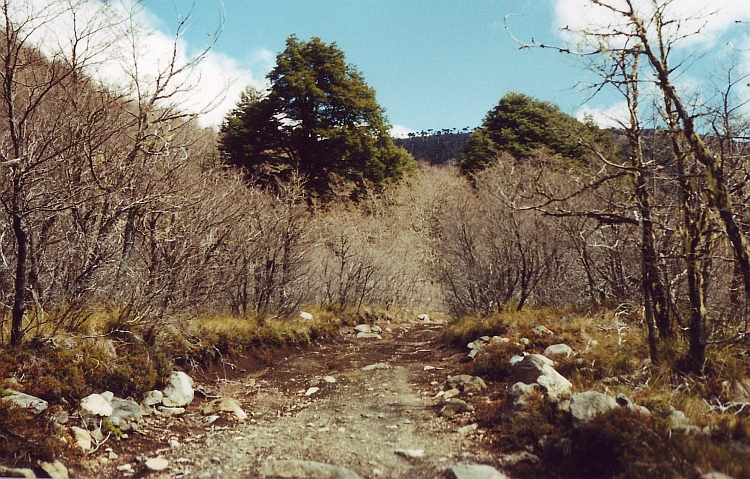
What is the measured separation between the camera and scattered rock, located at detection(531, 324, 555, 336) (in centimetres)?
952

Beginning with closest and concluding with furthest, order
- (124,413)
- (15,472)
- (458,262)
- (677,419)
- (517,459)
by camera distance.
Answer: (15,472) → (677,419) → (517,459) → (124,413) → (458,262)

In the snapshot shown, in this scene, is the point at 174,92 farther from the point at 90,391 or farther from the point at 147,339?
the point at 90,391

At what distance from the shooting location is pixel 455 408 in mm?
6359

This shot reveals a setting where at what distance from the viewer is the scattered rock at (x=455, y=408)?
625 centimetres

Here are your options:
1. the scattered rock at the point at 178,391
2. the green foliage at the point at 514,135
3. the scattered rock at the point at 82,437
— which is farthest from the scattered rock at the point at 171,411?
the green foliage at the point at 514,135

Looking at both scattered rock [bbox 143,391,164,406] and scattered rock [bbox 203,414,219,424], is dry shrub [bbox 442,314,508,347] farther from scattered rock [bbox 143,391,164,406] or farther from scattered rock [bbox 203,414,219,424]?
scattered rock [bbox 143,391,164,406]

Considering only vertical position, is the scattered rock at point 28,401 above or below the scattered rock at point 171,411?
above

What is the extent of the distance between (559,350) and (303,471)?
17.5 feet

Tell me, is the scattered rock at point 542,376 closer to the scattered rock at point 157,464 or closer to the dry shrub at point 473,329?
the scattered rock at point 157,464

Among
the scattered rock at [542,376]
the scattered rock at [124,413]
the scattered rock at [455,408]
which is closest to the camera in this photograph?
the scattered rock at [124,413]

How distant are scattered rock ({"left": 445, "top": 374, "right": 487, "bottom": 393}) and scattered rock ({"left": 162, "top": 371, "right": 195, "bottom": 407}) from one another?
377cm

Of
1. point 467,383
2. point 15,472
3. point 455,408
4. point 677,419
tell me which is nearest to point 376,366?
point 467,383

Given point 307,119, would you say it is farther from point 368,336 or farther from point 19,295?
point 19,295

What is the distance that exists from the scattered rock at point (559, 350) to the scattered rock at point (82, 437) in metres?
6.47
